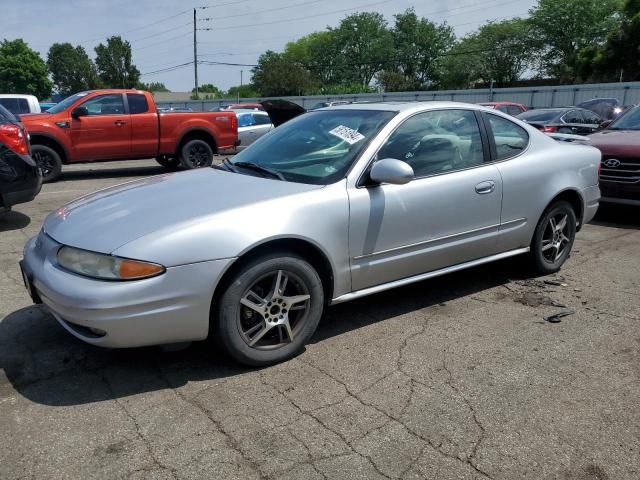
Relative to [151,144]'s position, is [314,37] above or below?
above

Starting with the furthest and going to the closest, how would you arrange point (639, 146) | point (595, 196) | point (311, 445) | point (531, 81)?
1. point (531, 81)
2. point (639, 146)
3. point (595, 196)
4. point (311, 445)

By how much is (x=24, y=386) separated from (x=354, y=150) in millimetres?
2480

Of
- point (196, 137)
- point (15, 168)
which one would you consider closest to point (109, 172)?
point (196, 137)

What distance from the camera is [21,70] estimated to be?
248ft

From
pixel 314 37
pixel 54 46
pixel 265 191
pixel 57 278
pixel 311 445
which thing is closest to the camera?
pixel 311 445

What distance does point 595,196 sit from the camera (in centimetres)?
538

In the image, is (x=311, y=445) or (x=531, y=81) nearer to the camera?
(x=311, y=445)

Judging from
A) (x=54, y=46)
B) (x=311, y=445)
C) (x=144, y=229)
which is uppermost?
(x=54, y=46)

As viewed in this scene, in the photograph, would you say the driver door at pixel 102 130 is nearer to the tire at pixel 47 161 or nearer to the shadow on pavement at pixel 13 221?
the tire at pixel 47 161

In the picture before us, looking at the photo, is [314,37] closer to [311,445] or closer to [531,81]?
[531,81]

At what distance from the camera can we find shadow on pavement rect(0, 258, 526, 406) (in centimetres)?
314

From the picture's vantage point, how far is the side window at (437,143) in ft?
13.3

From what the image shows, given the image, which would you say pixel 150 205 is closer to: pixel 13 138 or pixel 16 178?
pixel 16 178

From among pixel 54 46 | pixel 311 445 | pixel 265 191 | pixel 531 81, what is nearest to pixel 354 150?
pixel 265 191
